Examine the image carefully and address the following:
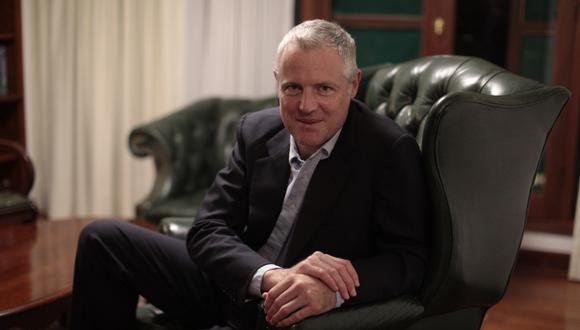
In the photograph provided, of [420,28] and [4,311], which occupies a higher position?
[420,28]

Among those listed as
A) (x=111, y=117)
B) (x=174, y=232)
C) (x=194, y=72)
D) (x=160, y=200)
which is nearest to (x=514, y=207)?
(x=174, y=232)

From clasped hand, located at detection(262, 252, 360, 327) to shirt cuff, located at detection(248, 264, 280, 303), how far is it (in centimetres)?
6

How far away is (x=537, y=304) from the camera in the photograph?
3205 mm

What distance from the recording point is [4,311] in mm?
1946

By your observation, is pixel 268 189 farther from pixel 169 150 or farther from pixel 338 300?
pixel 169 150

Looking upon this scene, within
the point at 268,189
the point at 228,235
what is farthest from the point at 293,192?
the point at 228,235

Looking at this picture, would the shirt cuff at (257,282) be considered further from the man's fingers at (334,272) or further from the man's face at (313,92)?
the man's face at (313,92)

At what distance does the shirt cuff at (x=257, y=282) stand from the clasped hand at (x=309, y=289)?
0.06 m

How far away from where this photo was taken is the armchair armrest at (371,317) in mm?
1398

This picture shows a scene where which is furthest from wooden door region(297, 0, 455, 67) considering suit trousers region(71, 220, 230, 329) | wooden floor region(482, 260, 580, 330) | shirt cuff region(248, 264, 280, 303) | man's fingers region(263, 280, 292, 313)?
man's fingers region(263, 280, 292, 313)

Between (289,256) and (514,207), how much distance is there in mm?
503

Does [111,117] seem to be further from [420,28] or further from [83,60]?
[420,28]

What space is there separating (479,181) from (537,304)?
1871 millimetres

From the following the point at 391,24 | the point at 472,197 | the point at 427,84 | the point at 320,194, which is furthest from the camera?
the point at 391,24
